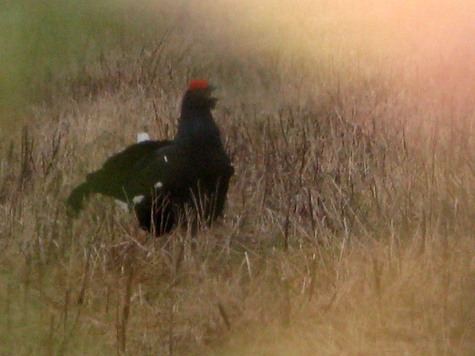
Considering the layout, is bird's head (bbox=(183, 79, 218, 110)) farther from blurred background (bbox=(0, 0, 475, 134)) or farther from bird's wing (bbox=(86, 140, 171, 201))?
blurred background (bbox=(0, 0, 475, 134))

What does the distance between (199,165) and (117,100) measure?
2.13 metres

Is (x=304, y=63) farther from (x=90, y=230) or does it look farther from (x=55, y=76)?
(x=90, y=230)

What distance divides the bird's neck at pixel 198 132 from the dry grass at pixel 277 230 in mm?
307

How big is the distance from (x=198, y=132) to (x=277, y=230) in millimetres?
972

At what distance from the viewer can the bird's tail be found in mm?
4534

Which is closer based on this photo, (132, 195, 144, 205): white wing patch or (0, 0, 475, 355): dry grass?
(0, 0, 475, 355): dry grass

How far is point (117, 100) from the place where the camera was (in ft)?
22.3

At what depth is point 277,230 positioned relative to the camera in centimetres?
416

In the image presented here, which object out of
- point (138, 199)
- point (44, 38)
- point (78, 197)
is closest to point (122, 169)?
point (138, 199)

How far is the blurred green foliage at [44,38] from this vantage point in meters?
7.76

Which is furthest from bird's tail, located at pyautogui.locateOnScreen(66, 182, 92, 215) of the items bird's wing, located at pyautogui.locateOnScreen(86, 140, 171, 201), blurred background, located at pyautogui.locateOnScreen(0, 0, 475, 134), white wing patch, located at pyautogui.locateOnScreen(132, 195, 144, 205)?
blurred background, located at pyautogui.locateOnScreen(0, 0, 475, 134)

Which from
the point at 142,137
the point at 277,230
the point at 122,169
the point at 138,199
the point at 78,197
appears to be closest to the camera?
the point at 277,230

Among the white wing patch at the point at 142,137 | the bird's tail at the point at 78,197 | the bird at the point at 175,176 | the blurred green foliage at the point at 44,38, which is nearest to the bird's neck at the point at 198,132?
the bird at the point at 175,176

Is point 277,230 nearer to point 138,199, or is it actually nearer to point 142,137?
point 138,199
